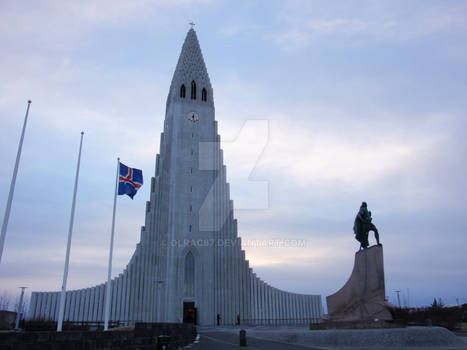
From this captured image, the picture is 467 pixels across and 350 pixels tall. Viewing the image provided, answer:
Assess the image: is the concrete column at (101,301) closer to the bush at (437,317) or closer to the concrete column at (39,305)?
the concrete column at (39,305)

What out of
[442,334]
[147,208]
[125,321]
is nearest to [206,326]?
[125,321]

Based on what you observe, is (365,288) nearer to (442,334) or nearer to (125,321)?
(442,334)

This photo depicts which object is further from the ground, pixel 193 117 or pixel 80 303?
pixel 193 117

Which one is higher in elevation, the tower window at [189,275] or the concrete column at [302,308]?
the tower window at [189,275]

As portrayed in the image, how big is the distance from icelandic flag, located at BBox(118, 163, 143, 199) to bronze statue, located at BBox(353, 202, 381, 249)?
36.1ft

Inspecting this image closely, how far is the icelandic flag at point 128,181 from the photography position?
1972 centimetres

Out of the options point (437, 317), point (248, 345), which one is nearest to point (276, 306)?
point (437, 317)

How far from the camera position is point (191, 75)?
→ 5175 centimetres

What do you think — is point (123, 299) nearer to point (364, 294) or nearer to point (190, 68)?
point (190, 68)

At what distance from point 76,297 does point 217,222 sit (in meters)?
16.5

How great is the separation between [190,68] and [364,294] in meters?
40.4

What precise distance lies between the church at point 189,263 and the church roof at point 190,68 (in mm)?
1392

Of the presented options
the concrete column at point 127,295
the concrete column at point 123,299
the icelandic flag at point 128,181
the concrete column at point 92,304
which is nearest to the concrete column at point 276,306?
the concrete column at point 127,295

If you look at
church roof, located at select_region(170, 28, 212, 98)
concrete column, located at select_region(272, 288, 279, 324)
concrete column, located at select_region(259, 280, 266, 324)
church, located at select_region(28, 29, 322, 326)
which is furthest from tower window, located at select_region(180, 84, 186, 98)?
concrete column, located at select_region(272, 288, 279, 324)
